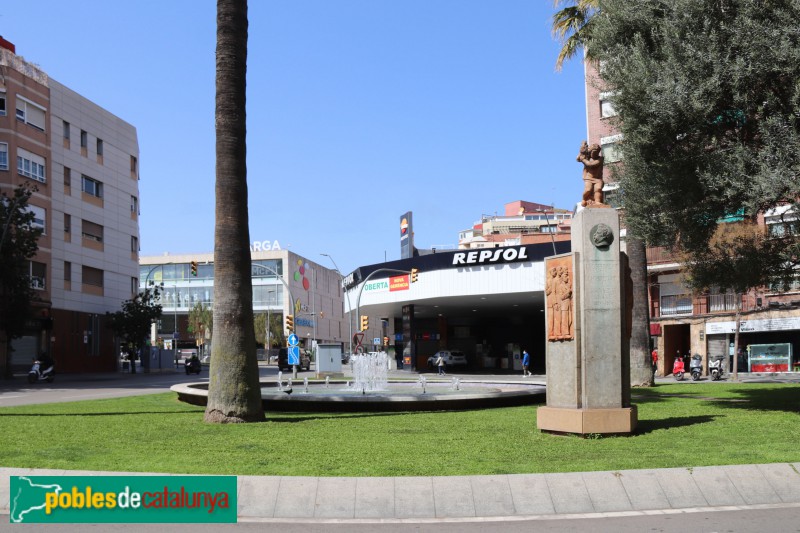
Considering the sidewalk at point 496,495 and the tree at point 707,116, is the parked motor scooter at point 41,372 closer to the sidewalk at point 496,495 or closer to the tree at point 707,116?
the tree at point 707,116

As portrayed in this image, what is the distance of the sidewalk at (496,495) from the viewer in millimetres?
7828

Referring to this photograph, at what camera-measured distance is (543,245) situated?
50.5 metres

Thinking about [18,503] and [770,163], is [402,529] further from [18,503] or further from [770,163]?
[770,163]

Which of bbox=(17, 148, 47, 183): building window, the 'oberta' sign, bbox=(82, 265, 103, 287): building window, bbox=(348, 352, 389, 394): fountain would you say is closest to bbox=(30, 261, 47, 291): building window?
bbox=(82, 265, 103, 287): building window

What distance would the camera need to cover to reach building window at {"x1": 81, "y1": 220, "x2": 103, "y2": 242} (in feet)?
184

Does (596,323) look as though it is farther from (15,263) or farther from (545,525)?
(15,263)

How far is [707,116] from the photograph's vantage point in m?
15.0

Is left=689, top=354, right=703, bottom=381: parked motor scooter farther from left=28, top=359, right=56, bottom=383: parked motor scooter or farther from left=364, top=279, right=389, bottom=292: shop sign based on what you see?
left=28, top=359, right=56, bottom=383: parked motor scooter

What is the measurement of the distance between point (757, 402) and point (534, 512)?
12801 mm

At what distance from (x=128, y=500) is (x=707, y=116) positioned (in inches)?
477

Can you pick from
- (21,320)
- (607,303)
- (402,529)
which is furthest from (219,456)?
(21,320)

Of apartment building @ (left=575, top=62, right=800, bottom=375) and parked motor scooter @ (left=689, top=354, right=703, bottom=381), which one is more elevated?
apartment building @ (left=575, top=62, right=800, bottom=375)

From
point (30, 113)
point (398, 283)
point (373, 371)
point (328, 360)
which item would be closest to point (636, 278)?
point (373, 371)

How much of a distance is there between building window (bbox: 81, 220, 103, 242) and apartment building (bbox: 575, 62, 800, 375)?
33969mm
